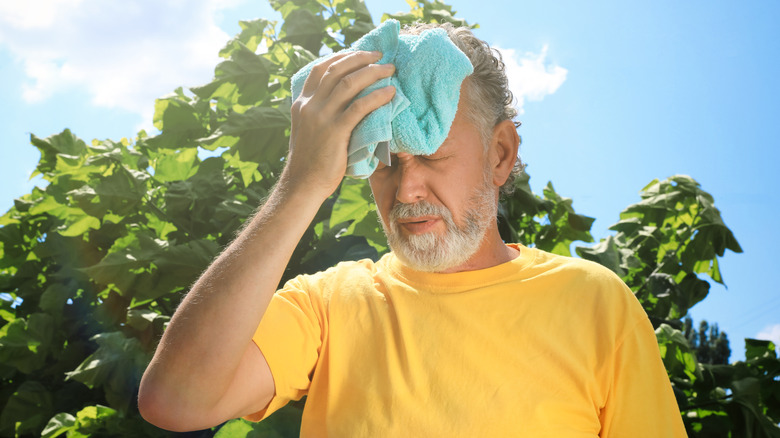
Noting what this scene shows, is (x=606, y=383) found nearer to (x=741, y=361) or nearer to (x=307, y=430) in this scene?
(x=307, y=430)

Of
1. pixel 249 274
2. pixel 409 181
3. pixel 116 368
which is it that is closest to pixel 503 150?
pixel 409 181

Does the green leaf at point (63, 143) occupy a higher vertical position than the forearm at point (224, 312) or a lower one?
higher

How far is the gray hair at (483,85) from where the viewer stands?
4.89 feet

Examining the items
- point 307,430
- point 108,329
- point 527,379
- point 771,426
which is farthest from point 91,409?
point 771,426

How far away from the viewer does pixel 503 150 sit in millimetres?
1589

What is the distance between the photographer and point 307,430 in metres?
1.32

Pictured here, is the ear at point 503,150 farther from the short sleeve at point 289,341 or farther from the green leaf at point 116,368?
the green leaf at point 116,368

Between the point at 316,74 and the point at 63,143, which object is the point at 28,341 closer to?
the point at 63,143

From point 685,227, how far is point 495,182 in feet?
5.08

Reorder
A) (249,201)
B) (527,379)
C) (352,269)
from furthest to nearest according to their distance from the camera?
(249,201) < (352,269) < (527,379)

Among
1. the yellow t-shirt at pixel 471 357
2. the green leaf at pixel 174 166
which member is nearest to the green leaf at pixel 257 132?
the green leaf at pixel 174 166

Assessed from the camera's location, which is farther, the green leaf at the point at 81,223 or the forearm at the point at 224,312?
the green leaf at the point at 81,223

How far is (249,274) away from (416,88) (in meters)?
0.45

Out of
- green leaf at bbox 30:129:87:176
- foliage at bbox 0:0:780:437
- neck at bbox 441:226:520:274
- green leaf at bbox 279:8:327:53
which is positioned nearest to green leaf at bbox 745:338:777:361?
foliage at bbox 0:0:780:437
